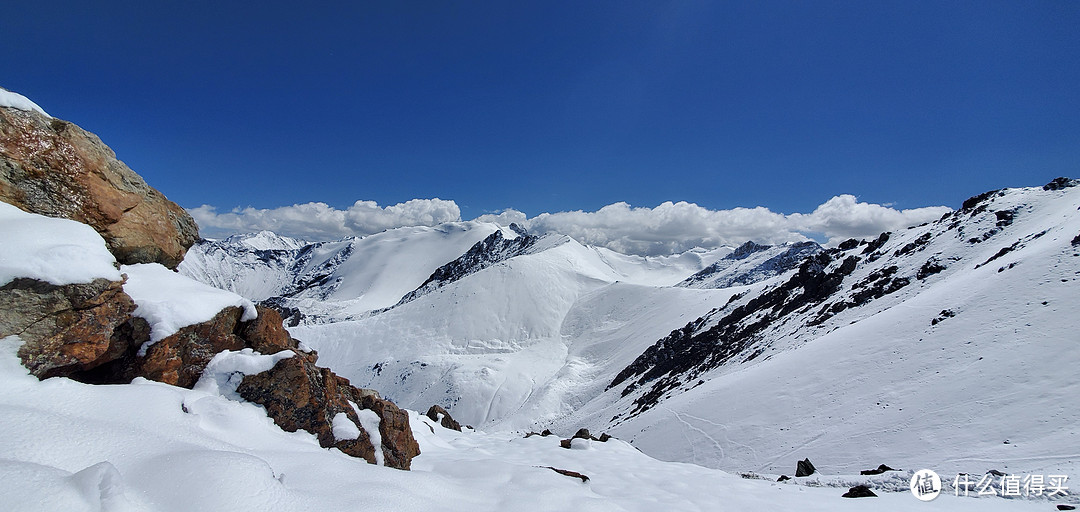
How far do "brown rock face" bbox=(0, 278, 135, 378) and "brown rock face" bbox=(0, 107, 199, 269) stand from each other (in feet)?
7.86

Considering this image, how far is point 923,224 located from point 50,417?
7338 centimetres

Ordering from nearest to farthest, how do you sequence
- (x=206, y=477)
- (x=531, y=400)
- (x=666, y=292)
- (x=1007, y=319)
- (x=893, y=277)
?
(x=206, y=477) < (x=1007, y=319) < (x=893, y=277) < (x=531, y=400) < (x=666, y=292)

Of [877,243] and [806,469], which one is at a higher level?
[877,243]

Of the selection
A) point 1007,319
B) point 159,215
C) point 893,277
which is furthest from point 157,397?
point 893,277

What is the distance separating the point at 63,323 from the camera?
6754 millimetres

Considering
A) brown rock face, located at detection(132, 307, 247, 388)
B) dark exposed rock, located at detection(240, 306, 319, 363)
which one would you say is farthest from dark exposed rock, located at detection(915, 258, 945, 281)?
brown rock face, located at detection(132, 307, 247, 388)

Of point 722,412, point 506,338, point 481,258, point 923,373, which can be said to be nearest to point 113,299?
point 722,412

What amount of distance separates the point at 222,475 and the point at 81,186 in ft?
27.8

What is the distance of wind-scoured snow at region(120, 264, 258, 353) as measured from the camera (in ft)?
26.8

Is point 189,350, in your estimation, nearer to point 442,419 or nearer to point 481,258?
point 442,419

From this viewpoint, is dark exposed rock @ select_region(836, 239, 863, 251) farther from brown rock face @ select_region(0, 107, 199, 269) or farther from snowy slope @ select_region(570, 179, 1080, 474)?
brown rock face @ select_region(0, 107, 199, 269)

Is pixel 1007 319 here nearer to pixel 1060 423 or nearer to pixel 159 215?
pixel 1060 423

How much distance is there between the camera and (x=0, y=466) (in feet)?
12.5

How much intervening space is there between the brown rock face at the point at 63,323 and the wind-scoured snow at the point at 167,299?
47cm
